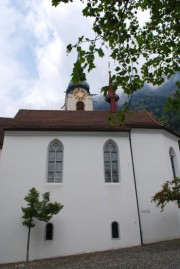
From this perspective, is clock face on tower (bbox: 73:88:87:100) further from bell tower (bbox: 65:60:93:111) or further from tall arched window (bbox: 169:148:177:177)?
tall arched window (bbox: 169:148:177:177)

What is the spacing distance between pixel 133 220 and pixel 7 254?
23.3 ft

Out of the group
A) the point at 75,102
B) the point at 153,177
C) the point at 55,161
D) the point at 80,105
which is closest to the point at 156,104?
the point at 75,102

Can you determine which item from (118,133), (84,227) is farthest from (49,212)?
(118,133)

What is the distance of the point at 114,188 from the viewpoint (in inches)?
627

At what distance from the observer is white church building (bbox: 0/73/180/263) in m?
14.4

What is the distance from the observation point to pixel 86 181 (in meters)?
15.9

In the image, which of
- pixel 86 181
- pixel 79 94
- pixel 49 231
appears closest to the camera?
pixel 49 231

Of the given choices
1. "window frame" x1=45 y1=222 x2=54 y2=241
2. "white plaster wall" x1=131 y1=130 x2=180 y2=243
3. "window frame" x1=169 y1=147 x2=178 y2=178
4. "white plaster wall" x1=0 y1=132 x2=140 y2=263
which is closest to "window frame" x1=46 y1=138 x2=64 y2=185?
"white plaster wall" x1=0 y1=132 x2=140 y2=263

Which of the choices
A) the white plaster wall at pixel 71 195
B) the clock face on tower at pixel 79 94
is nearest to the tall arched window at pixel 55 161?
the white plaster wall at pixel 71 195

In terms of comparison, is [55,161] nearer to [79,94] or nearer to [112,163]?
[112,163]

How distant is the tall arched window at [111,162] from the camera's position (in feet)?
54.1

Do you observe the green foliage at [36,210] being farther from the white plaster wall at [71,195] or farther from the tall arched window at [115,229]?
the tall arched window at [115,229]

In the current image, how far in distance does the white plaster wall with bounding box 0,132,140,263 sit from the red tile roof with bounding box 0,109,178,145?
463 mm

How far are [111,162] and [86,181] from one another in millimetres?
2185
